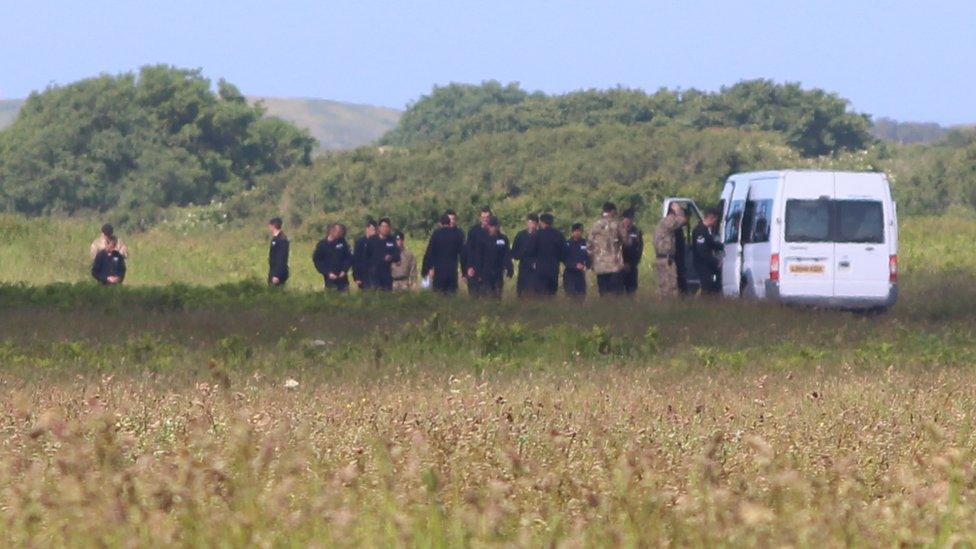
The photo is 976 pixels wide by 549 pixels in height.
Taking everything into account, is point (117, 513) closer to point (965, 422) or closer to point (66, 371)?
point (965, 422)

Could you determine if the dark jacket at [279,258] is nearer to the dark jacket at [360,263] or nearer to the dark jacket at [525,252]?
the dark jacket at [360,263]

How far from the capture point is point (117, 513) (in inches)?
208

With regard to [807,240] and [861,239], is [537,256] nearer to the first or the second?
[807,240]

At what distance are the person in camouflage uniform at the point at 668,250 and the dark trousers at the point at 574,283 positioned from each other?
4.04 ft

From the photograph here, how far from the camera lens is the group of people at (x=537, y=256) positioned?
26.7 meters

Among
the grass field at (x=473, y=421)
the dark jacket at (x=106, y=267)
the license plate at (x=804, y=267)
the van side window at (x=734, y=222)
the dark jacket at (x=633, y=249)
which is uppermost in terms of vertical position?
the van side window at (x=734, y=222)

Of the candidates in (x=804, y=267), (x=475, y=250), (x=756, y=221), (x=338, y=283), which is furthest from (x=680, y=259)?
(x=338, y=283)

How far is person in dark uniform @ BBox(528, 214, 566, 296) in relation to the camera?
88.0 ft

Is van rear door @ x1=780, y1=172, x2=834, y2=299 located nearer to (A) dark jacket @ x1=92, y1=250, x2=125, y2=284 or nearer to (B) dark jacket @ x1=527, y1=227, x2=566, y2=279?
(B) dark jacket @ x1=527, y1=227, x2=566, y2=279

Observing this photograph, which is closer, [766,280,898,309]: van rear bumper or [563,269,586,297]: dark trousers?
[766,280,898,309]: van rear bumper

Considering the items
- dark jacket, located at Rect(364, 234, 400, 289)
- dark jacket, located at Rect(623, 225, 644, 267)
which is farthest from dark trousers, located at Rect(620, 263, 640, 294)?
dark jacket, located at Rect(364, 234, 400, 289)

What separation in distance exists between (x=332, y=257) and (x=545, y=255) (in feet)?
12.2

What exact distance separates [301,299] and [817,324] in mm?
7120

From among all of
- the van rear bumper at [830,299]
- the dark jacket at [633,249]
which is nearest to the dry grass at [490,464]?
the van rear bumper at [830,299]
